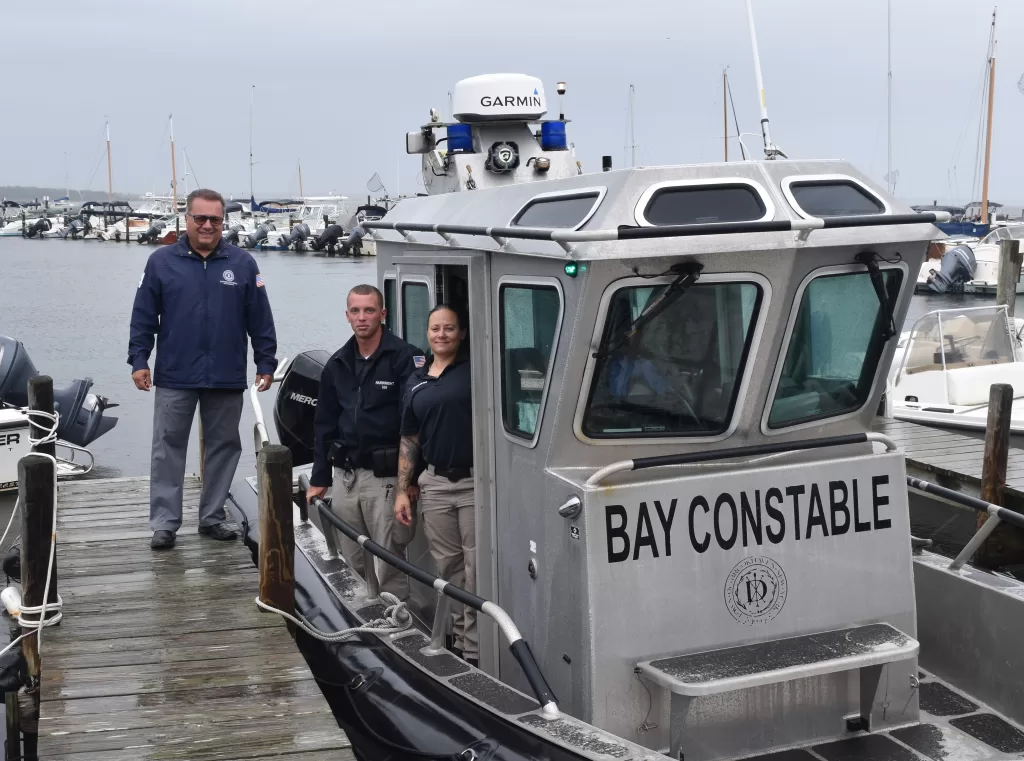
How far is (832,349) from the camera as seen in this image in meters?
4.79

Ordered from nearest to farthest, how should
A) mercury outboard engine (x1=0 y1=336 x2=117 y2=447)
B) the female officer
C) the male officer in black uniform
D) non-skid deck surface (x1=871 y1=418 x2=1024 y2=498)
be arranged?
the female officer < the male officer in black uniform < non-skid deck surface (x1=871 y1=418 x2=1024 y2=498) < mercury outboard engine (x1=0 y1=336 x2=117 y2=447)

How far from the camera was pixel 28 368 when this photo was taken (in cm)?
1409

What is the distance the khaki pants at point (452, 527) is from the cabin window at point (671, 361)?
0.92 metres

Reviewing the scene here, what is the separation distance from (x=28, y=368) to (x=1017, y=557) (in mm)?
11003

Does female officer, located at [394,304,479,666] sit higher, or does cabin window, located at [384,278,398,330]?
cabin window, located at [384,278,398,330]

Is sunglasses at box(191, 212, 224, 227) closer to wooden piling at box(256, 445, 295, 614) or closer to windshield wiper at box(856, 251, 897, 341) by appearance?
wooden piling at box(256, 445, 295, 614)

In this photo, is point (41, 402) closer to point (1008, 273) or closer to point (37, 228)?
point (1008, 273)

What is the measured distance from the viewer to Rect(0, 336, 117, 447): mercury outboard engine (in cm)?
1382

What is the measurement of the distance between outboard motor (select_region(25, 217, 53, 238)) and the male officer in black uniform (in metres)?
87.8

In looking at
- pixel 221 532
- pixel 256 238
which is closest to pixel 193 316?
pixel 221 532

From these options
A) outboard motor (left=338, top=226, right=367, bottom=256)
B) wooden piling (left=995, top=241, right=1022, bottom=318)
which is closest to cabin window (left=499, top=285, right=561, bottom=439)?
wooden piling (left=995, top=241, right=1022, bottom=318)

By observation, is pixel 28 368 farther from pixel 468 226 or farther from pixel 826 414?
pixel 826 414

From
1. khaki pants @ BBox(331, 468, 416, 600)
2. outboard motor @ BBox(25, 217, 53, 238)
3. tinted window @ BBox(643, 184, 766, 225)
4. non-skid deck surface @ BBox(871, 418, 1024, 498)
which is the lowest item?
non-skid deck surface @ BBox(871, 418, 1024, 498)

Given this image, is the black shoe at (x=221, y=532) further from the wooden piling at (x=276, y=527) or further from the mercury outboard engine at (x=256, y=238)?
the mercury outboard engine at (x=256, y=238)
